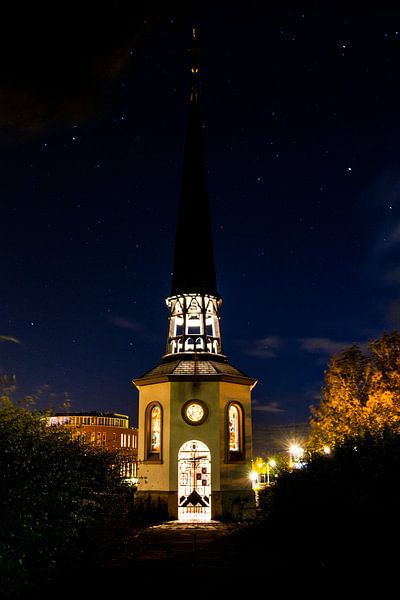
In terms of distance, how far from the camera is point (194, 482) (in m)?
23.8

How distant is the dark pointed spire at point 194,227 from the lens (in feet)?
88.6

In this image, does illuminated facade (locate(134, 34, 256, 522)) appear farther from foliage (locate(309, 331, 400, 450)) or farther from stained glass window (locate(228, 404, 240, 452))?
foliage (locate(309, 331, 400, 450))

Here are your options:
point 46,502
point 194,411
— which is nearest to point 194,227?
point 194,411

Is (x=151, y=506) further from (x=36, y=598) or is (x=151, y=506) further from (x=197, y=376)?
(x=36, y=598)

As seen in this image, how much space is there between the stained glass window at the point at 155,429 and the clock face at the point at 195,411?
138cm

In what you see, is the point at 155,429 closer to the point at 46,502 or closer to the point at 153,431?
the point at 153,431

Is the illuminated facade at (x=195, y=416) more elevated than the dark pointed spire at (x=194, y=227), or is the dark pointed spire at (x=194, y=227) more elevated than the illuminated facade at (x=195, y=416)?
the dark pointed spire at (x=194, y=227)

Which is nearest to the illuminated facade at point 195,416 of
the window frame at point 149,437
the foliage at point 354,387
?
the window frame at point 149,437

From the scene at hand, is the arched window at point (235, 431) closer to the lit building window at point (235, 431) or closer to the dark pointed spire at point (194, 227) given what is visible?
the lit building window at point (235, 431)

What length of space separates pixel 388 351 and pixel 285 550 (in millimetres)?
24858

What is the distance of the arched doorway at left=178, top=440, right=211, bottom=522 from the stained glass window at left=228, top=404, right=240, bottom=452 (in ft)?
4.56

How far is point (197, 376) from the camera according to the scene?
2434 cm

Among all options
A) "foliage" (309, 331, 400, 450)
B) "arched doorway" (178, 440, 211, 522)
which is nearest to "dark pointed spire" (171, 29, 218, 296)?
"arched doorway" (178, 440, 211, 522)

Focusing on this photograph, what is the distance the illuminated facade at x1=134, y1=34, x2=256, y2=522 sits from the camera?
23578mm
